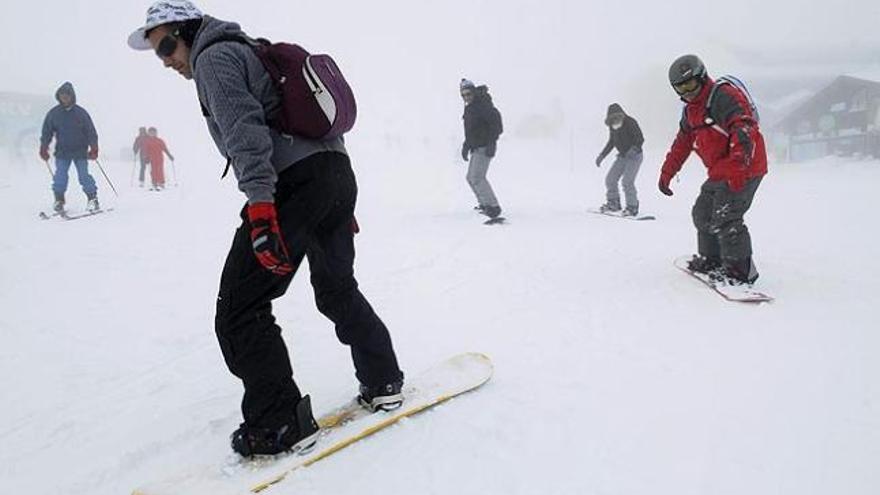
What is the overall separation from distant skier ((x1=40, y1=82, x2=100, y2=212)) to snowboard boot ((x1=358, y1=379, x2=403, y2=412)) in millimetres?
8970

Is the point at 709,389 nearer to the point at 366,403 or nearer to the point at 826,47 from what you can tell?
the point at 366,403

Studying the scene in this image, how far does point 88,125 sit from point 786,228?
464 inches

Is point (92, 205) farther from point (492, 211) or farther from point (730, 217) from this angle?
point (730, 217)

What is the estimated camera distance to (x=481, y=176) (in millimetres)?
8773

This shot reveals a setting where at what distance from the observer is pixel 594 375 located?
2957 millimetres

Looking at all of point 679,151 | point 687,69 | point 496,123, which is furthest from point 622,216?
point 687,69

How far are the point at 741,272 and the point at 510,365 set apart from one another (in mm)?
Answer: 2492

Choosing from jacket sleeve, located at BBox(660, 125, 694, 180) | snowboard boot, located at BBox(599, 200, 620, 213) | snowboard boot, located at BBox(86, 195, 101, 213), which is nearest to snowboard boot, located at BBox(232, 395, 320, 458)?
jacket sleeve, located at BBox(660, 125, 694, 180)

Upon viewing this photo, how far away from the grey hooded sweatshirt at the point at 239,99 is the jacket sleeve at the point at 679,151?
13.0 feet

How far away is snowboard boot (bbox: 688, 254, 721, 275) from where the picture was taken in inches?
188

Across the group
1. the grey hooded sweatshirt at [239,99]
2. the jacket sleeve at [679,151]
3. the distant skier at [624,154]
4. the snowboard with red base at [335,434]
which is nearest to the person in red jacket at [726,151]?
the jacket sleeve at [679,151]

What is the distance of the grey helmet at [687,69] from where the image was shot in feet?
13.8

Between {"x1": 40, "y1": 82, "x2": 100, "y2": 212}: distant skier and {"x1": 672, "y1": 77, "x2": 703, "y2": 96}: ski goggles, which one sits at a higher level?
{"x1": 40, "y1": 82, "x2": 100, "y2": 212}: distant skier

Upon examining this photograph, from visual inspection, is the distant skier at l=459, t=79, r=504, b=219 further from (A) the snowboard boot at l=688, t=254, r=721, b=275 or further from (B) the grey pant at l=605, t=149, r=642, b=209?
(A) the snowboard boot at l=688, t=254, r=721, b=275
